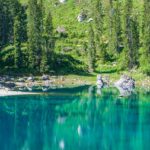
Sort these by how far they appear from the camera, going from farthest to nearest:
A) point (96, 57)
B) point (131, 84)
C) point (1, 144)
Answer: point (96, 57) < point (131, 84) < point (1, 144)

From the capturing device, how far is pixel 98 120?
3216 inches

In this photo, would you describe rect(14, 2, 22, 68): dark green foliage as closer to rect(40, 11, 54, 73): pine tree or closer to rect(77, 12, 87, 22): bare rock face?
rect(40, 11, 54, 73): pine tree

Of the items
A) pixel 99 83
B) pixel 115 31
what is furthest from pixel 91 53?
pixel 99 83

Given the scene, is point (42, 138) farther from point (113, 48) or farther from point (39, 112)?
point (113, 48)

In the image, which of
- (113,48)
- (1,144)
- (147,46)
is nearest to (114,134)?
(1,144)

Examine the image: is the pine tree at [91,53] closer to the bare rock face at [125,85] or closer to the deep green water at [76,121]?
the bare rock face at [125,85]

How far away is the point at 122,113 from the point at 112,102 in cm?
1185

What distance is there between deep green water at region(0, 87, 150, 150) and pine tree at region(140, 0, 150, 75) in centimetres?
2913

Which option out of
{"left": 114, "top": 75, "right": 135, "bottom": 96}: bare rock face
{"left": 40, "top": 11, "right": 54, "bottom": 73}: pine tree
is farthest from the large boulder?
{"left": 40, "top": 11, "right": 54, "bottom": 73}: pine tree

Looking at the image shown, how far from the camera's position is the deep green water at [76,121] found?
205 ft

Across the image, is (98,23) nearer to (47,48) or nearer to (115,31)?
(115,31)

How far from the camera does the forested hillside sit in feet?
470

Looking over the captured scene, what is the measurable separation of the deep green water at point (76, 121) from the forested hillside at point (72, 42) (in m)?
31.6

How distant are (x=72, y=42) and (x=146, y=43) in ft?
109
